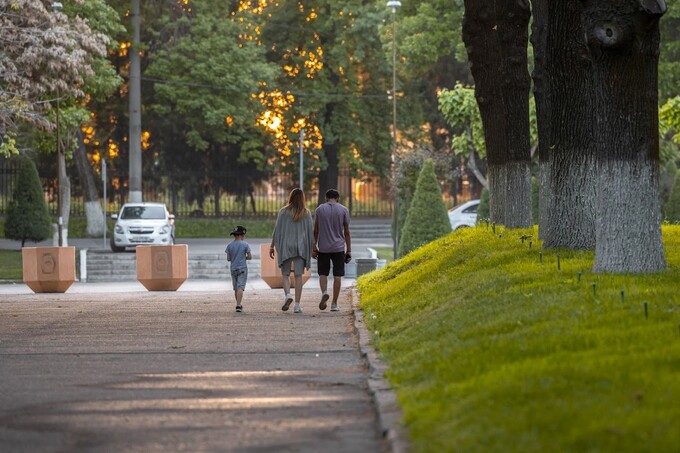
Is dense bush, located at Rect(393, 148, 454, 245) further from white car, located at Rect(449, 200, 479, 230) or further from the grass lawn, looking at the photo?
the grass lawn

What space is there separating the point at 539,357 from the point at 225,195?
194 ft

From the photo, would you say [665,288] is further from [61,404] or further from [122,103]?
[122,103]

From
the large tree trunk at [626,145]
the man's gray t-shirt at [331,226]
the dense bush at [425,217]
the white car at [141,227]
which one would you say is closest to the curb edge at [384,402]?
the large tree trunk at [626,145]

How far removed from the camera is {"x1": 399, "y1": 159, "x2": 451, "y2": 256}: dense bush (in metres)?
40.0

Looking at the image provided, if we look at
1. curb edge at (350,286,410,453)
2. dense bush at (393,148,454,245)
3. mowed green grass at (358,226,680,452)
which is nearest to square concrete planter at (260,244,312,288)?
mowed green grass at (358,226,680,452)

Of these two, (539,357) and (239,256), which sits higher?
(239,256)

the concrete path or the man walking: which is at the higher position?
the man walking

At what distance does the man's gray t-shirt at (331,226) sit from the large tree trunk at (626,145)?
200 inches

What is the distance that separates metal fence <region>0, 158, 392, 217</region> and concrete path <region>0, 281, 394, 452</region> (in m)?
46.2

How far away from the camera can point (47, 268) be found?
32.5 m

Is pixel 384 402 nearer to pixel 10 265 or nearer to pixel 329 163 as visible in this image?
pixel 10 265

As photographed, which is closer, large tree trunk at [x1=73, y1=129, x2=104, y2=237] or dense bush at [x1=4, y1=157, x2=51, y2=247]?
dense bush at [x1=4, y1=157, x2=51, y2=247]

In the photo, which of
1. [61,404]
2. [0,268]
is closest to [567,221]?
[61,404]

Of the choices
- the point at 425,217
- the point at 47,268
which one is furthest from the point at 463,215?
the point at 47,268
